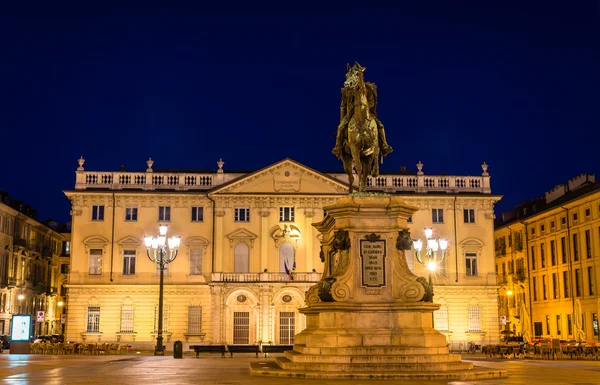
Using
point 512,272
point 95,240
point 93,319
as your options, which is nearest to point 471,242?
point 512,272

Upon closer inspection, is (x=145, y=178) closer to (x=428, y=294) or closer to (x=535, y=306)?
(x=535, y=306)

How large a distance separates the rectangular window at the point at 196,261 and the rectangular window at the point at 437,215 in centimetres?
2045

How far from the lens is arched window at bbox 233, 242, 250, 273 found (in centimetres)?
6511

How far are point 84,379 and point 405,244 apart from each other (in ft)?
28.7

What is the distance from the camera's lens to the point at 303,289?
6278 centimetres

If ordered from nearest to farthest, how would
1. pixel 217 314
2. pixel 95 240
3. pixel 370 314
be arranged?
pixel 370 314
pixel 217 314
pixel 95 240

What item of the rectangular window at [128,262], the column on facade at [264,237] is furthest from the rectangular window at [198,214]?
the rectangular window at [128,262]

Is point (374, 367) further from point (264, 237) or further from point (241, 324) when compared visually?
point (264, 237)

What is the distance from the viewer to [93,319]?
2532 inches

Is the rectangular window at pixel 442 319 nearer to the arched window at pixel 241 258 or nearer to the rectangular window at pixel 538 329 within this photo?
the rectangular window at pixel 538 329

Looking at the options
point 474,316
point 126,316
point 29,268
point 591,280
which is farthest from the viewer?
point 29,268

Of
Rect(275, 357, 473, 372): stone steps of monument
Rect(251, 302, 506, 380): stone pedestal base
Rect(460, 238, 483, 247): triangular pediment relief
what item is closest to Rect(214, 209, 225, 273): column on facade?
Rect(460, 238, 483, 247): triangular pediment relief

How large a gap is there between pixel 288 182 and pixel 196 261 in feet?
33.9

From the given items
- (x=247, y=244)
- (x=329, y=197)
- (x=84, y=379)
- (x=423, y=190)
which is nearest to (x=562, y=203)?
(x=423, y=190)
